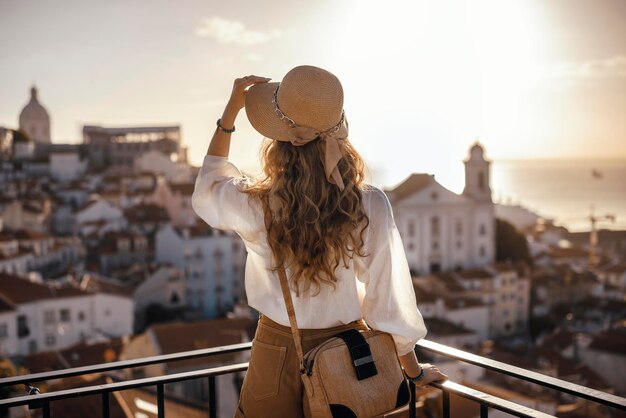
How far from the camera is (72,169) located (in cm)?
5509

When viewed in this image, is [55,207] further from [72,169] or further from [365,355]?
[365,355]

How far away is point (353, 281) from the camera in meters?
1.83

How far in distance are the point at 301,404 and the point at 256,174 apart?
0.66m

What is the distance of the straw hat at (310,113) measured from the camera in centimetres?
173

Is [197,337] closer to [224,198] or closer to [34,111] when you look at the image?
[224,198]

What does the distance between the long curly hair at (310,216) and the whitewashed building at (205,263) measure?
31.5 meters

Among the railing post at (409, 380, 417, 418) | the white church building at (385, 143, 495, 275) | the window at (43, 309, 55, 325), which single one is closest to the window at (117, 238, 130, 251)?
the window at (43, 309, 55, 325)

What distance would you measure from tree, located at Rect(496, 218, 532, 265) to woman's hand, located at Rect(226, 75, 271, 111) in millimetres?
40669

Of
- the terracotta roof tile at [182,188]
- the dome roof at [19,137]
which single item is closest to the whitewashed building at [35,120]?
the dome roof at [19,137]

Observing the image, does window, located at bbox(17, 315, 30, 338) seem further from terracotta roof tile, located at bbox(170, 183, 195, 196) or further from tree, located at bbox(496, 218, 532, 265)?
tree, located at bbox(496, 218, 532, 265)

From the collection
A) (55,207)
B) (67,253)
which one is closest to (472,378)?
(67,253)

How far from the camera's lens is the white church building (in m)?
38.0

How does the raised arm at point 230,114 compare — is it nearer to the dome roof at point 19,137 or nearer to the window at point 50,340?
the window at point 50,340

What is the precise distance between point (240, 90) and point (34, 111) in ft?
239
